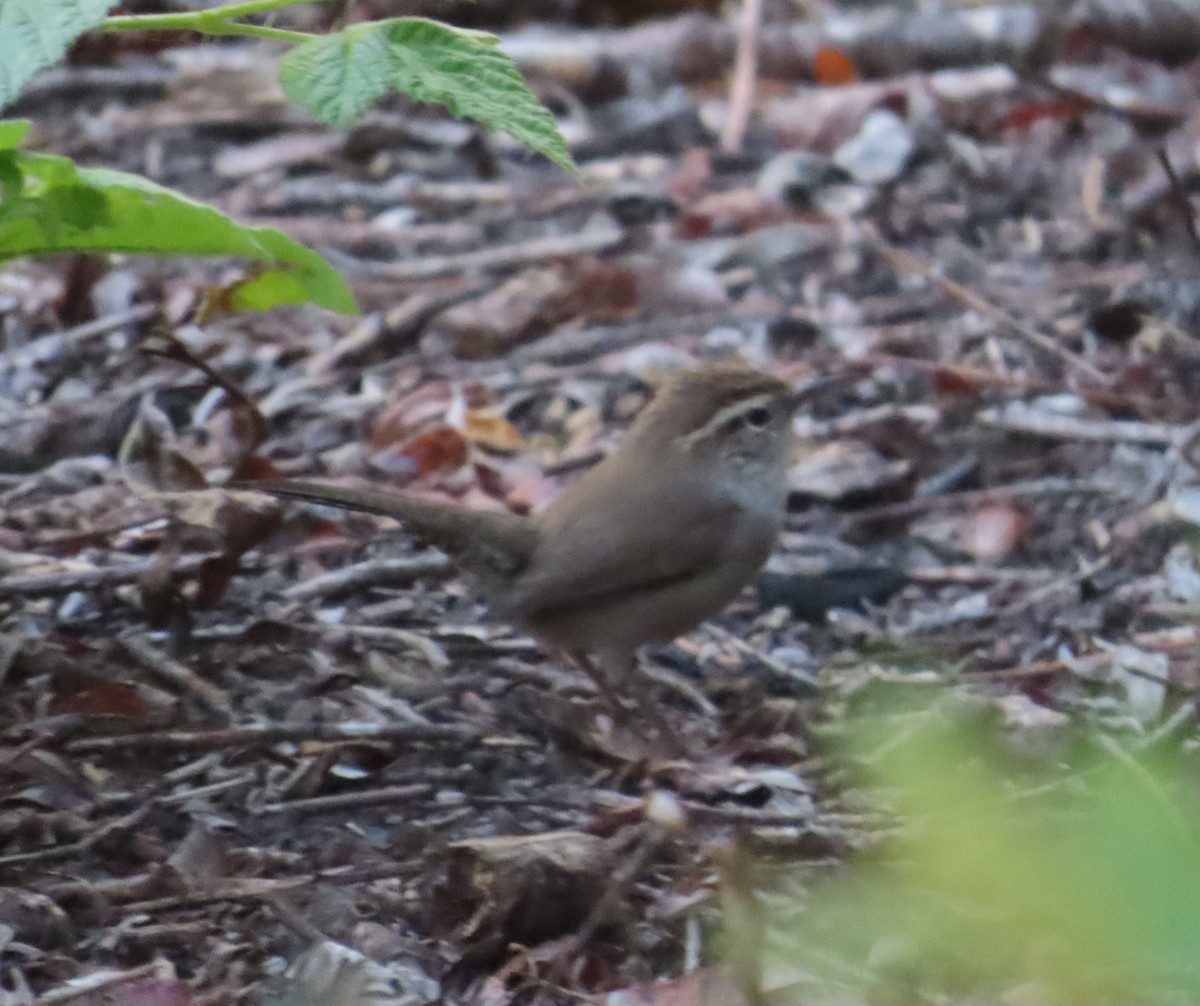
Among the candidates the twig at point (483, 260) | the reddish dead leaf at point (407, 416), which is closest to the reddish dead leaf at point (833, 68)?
the twig at point (483, 260)

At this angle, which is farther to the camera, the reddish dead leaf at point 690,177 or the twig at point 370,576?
the reddish dead leaf at point 690,177

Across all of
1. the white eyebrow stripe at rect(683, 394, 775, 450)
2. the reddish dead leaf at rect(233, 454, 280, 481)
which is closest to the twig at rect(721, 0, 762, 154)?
the white eyebrow stripe at rect(683, 394, 775, 450)

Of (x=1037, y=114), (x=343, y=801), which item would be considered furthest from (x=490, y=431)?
(x=1037, y=114)

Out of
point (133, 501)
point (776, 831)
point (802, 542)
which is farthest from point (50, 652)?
point (802, 542)

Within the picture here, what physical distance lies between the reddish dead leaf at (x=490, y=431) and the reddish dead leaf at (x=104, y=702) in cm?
188

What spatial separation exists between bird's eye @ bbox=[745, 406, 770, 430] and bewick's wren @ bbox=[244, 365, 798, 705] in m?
0.12

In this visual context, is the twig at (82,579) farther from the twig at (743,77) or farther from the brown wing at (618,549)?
the twig at (743,77)

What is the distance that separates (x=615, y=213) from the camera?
7059 mm

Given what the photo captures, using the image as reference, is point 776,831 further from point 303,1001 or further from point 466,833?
point 303,1001

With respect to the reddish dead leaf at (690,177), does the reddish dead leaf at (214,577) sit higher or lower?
lower

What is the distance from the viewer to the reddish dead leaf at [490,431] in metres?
5.44

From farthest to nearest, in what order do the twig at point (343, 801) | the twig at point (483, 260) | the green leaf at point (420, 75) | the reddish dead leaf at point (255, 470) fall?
the twig at point (483, 260), the reddish dead leaf at point (255, 470), the twig at point (343, 801), the green leaf at point (420, 75)

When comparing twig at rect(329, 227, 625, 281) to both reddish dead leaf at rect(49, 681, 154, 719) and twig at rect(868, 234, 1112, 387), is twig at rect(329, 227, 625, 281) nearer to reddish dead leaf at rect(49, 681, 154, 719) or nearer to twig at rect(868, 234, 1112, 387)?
twig at rect(868, 234, 1112, 387)

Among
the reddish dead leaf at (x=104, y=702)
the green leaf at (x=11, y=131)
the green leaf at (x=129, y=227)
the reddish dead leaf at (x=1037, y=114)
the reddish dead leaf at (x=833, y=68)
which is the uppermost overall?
the reddish dead leaf at (x=833, y=68)
